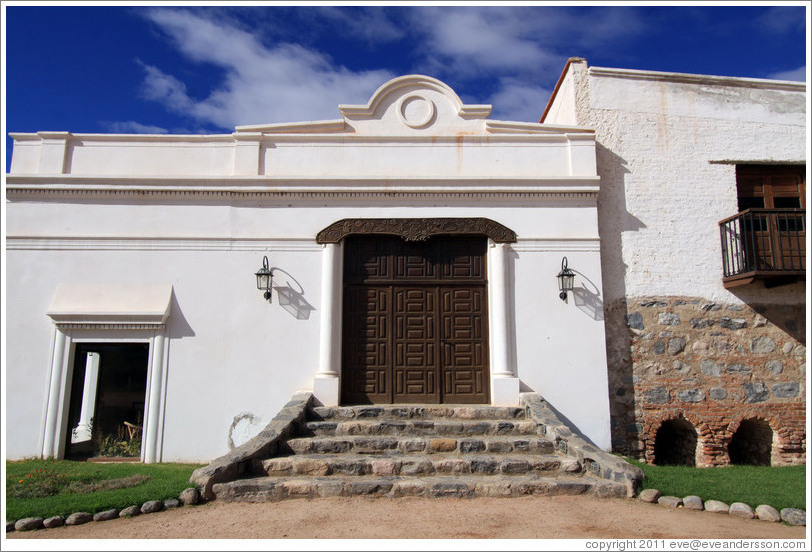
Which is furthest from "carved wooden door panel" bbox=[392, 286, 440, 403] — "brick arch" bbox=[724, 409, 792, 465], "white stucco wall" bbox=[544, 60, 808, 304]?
"brick arch" bbox=[724, 409, 792, 465]

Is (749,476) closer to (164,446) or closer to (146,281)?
(164,446)

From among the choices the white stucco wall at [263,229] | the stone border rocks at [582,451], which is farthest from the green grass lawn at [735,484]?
the white stucco wall at [263,229]

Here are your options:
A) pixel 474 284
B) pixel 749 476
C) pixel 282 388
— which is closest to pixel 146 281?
pixel 282 388

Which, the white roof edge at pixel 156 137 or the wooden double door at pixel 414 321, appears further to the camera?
the white roof edge at pixel 156 137

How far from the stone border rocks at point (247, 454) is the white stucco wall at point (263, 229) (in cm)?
105

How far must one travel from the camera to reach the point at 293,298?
9.16 metres

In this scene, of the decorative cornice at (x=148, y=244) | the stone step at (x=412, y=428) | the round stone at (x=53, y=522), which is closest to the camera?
the round stone at (x=53, y=522)

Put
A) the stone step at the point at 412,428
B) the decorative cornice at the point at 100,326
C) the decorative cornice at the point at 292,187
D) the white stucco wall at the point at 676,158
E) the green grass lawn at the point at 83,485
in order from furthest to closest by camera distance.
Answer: the white stucco wall at the point at 676,158 < the decorative cornice at the point at 292,187 < the decorative cornice at the point at 100,326 < the stone step at the point at 412,428 < the green grass lawn at the point at 83,485

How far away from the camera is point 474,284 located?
937cm

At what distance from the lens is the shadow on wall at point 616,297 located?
356 inches

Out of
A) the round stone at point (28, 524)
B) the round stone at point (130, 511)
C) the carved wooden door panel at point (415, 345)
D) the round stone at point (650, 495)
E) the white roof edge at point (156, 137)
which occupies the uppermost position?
the white roof edge at point (156, 137)

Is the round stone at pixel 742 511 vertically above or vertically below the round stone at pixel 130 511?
above

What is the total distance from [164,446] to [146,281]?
245 centimetres

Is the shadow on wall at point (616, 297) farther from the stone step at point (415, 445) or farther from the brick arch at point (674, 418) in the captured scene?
the stone step at point (415, 445)
